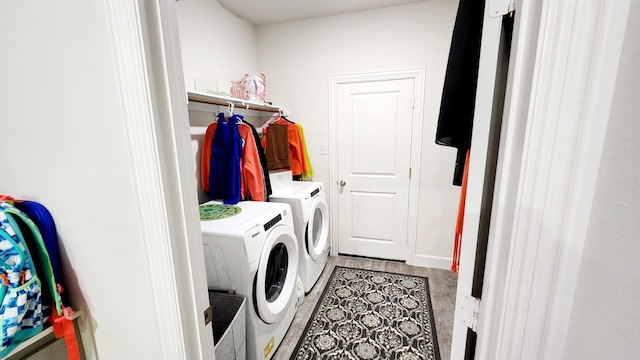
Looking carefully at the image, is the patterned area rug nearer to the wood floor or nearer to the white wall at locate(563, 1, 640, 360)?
the wood floor

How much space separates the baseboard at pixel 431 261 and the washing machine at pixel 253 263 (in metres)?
1.51

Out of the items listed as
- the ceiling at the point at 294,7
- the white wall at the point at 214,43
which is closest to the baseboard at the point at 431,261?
the ceiling at the point at 294,7

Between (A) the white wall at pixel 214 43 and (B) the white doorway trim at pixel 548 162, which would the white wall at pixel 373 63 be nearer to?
(A) the white wall at pixel 214 43

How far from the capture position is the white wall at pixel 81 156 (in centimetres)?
58

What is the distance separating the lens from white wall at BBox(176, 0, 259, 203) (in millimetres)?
1863

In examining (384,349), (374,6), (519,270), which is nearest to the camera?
(519,270)

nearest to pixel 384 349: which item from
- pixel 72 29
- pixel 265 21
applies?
pixel 72 29

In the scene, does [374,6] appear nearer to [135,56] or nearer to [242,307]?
[135,56]

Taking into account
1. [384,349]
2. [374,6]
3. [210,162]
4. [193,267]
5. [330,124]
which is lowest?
[384,349]

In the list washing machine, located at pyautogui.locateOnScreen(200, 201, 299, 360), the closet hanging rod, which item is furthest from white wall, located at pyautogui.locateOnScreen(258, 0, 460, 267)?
washing machine, located at pyautogui.locateOnScreen(200, 201, 299, 360)

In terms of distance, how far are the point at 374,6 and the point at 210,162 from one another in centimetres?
201

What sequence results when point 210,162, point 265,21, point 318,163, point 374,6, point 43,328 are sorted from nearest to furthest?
point 43,328, point 210,162, point 374,6, point 265,21, point 318,163

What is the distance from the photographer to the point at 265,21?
8.41 ft

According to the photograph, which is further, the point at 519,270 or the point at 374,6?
the point at 374,6
